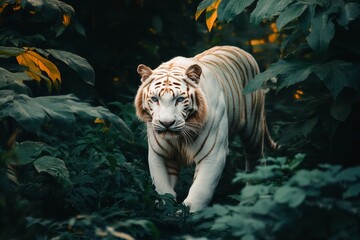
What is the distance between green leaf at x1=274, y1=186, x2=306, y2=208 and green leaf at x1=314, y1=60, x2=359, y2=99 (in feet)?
6.18

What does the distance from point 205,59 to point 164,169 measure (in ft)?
3.66

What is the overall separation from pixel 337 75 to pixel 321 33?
316 mm

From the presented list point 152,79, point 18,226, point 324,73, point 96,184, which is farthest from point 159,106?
point 18,226

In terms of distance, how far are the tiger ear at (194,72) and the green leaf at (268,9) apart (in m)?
0.53

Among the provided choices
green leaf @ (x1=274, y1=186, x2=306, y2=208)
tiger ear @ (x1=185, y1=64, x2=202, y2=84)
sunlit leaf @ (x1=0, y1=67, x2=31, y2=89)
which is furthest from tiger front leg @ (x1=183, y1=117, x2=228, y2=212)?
green leaf @ (x1=274, y1=186, x2=306, y2=208)

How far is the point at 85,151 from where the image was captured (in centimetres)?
659

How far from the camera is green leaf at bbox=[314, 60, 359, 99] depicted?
526cm

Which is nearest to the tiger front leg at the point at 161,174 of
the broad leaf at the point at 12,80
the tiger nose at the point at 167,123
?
the tiger nose at the point at 167,123

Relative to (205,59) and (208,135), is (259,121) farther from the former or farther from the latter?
(208,135)

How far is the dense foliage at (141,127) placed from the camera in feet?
11.7

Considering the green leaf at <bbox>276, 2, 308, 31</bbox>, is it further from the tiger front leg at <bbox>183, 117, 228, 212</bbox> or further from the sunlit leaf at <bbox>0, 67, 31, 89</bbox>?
the sunlit leaf at <bbox>0, 67, 31, 89</bbox>

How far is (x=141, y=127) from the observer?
7.20 metres

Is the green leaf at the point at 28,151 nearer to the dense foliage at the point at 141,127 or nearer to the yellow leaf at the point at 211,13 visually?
the dense foliage at the point at 141,127

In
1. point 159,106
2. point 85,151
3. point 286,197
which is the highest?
point 286,197
